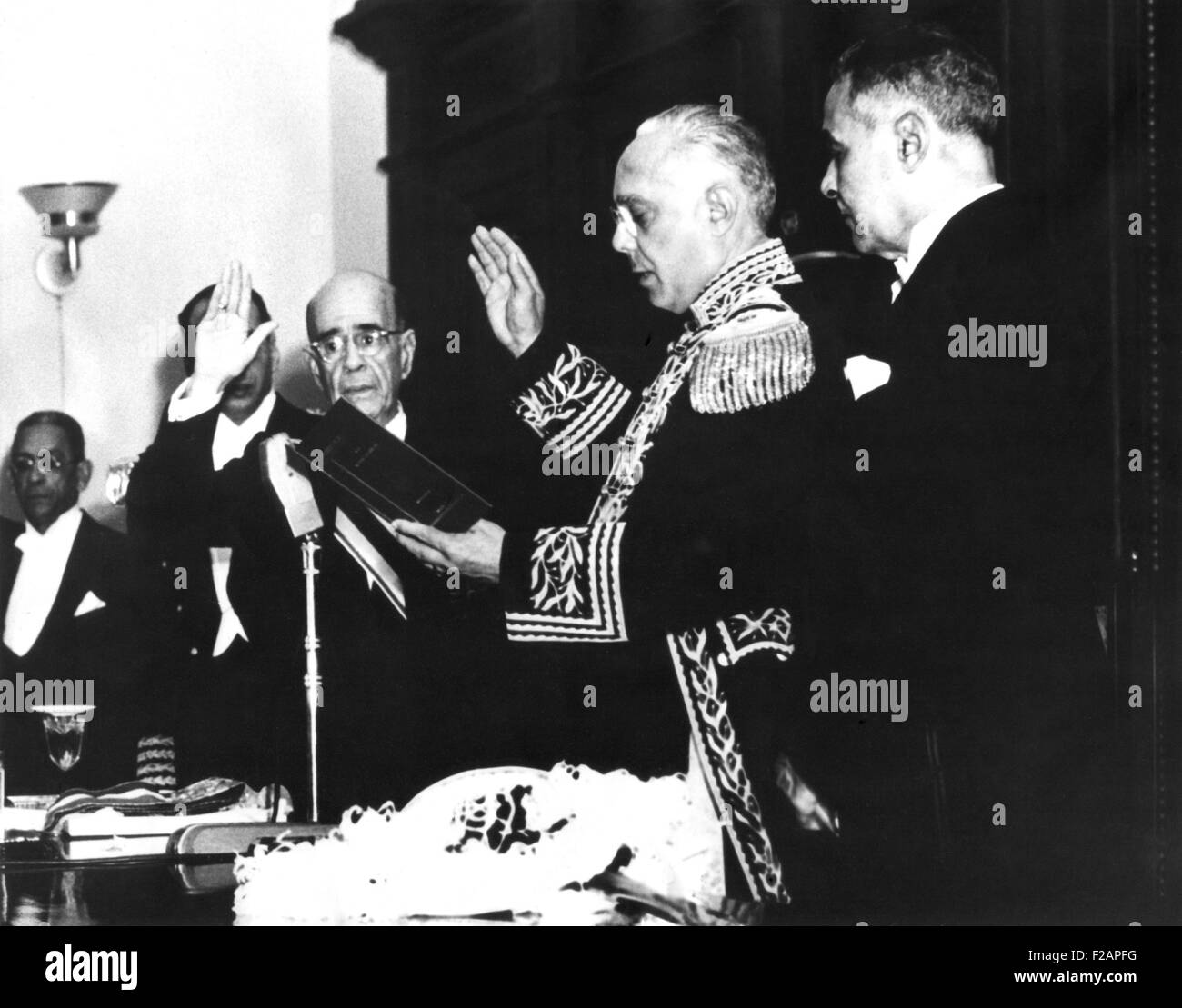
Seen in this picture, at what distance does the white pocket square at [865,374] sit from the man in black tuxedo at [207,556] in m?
1.11

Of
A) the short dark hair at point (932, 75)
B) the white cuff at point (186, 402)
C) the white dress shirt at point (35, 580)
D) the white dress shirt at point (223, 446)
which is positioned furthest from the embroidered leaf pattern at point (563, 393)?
the white dress shirt at point (35, 580)

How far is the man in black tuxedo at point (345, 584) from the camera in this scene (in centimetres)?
334

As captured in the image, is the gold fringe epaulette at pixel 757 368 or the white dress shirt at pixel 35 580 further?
the white dress shirt at pixel 35 580

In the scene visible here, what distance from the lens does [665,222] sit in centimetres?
333

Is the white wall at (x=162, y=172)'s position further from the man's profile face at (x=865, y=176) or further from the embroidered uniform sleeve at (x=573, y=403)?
the man's profile face at (x=865, y=176)

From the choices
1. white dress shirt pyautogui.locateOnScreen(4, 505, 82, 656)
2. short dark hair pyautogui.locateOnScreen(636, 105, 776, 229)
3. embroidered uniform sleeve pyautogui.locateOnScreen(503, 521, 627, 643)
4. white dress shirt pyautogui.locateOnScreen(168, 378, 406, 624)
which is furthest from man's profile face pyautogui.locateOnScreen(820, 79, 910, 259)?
white dress shirt pyautogui.locateOnScreen(4, 505, 82, 656)

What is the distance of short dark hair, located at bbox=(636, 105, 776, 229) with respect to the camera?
3312mm

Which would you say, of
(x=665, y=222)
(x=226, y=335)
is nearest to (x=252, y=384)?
(x=226, y=335)

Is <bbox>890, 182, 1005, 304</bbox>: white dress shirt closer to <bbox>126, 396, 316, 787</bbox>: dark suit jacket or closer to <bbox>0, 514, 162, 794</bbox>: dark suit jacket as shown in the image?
<bbox>126, 396, 316, 787</bbox>: dark suit jacket

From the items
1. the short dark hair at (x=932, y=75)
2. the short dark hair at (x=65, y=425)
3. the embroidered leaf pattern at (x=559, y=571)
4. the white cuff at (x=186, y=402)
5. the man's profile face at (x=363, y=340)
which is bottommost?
the embroidered leaf pattern at (x=559, y=571)

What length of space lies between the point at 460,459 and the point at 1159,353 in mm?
1445

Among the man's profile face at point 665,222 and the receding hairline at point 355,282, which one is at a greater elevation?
the man's profile face at point 665,222

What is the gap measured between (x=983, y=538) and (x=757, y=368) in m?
0.57
